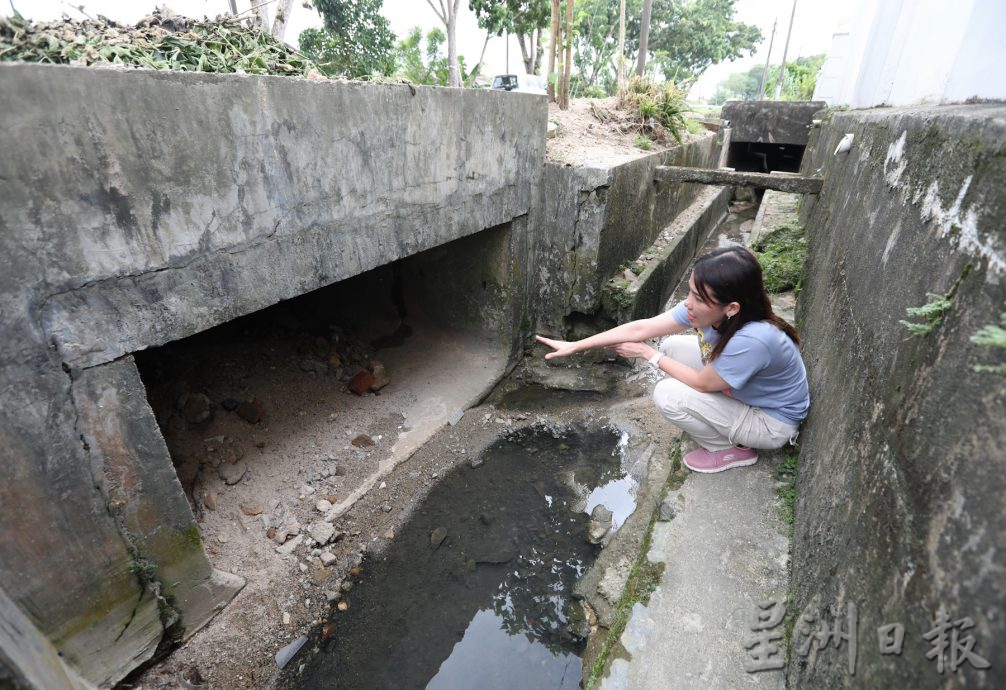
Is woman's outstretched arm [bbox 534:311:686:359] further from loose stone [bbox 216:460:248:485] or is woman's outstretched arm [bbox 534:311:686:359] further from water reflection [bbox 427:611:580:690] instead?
loose stone [bbox 216:460:248:485]

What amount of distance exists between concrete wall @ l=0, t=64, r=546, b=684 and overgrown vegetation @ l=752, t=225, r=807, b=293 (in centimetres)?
410

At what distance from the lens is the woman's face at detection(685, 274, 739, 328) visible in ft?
8.00

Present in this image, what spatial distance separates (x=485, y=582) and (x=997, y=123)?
328cm

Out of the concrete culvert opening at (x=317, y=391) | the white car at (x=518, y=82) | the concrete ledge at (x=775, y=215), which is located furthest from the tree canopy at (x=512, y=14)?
the concrete culvert opening at (x=317, y=391)

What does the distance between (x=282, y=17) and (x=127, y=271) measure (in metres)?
7.02

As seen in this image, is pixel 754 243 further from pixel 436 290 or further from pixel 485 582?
pixel 485 582

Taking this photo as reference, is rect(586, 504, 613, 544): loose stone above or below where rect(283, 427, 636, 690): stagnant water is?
above

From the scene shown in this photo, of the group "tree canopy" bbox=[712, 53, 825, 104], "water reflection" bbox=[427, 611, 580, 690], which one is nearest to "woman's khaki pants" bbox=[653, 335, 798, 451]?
"water reflection" bbox=[427, 611, 580, 690]

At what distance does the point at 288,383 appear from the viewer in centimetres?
468

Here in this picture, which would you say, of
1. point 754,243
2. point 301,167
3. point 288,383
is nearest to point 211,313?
point 301,167

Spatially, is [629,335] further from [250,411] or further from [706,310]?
[250,411]

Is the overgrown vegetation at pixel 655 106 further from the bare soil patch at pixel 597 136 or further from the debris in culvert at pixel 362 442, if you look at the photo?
the debris in culvert at pixel 362 442

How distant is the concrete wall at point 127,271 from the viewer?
185cm

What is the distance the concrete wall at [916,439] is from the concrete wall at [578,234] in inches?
112
